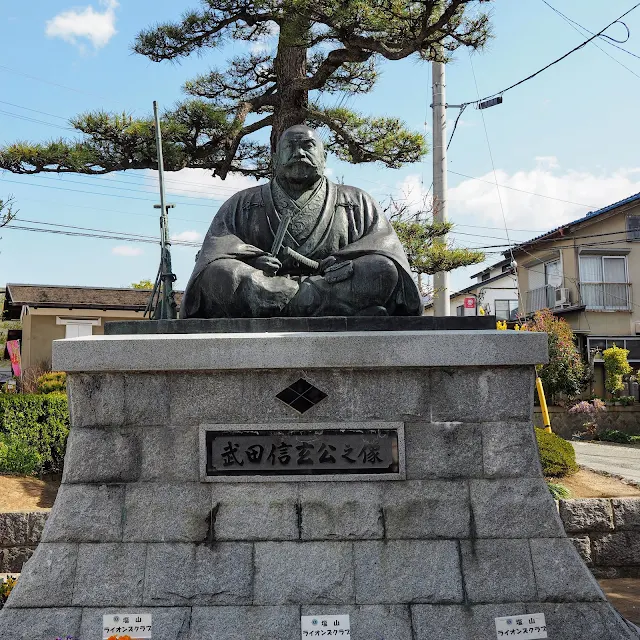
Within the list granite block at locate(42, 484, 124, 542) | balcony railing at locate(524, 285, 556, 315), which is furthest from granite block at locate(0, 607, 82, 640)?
balcony railing at locate(524, 285, 556, 315)

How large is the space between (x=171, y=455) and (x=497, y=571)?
6.27 ft

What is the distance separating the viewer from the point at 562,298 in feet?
70.7

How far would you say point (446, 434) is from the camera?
12.5 feet

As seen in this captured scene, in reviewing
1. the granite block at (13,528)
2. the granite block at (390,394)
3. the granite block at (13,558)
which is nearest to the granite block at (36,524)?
the granite block at (13,528)

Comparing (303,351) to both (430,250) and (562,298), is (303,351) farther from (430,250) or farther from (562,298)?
(562,298)

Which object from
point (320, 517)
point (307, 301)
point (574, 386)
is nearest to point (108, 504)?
point (320, 517)

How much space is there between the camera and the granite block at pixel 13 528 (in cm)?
665

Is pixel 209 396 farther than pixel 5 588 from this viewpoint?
No

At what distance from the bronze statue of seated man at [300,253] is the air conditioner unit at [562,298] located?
18.0 meters

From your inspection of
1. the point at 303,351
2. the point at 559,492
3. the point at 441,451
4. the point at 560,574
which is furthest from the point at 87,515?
the point at 559,492

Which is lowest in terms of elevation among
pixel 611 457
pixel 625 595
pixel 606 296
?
pixel 625 595

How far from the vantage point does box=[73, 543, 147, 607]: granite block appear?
3.63 metres

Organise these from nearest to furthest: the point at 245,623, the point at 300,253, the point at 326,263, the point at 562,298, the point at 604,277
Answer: the point at 245,623 → the point at 326,263 → the point at 300,253 → the point at 604,277 → the point at 562,298

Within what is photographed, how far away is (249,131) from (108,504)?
7.42 meters
